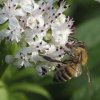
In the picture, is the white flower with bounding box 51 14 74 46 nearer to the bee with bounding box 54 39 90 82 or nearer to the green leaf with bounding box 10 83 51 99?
the bee with bounding box 54 39 90 82

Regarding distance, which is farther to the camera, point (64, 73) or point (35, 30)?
point (64, 73)

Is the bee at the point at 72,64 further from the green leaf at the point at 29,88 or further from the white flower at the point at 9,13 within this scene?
the green leaf at the point at 29,88

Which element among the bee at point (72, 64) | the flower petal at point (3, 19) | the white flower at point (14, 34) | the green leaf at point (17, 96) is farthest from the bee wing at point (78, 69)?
the green leaf at point (17, 96)

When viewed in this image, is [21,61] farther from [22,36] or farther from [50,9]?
[50,9]

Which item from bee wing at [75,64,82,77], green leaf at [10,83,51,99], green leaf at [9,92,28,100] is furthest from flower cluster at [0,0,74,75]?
green leaf at [10,83,51,99]

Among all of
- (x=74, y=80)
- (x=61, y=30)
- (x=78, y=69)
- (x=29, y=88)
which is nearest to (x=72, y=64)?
(x=78, y=69)

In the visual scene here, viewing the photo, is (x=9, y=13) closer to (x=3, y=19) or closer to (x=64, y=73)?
(x=3, y=19)
